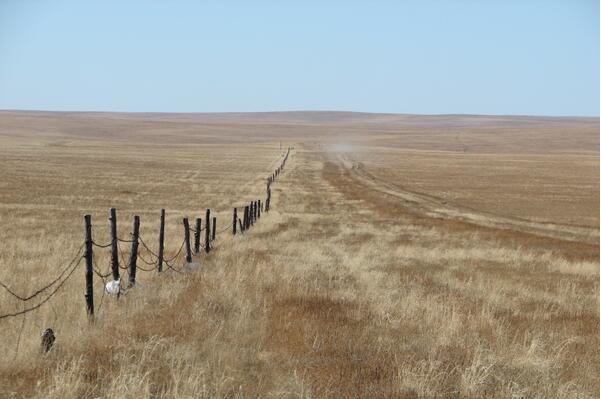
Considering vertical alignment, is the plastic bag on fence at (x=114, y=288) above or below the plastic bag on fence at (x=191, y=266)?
above

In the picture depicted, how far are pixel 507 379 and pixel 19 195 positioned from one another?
35.3 metres

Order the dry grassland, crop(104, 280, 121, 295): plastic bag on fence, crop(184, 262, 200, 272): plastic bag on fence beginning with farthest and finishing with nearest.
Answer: crop(184, 262, 200, 272): plastic bag on fence < crop(104, 280, 121, 295): plastic bag on fence < the dry grassland

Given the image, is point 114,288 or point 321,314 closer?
point 321,314

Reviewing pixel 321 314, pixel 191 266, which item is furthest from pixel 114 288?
pixel 191 266

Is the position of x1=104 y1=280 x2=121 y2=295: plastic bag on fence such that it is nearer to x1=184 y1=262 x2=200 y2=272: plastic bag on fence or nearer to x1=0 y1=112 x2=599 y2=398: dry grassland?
x1=0 y1=112 x2=599 y2=398: dry grassland

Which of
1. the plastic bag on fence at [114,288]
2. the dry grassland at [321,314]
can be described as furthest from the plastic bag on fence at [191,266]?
the plastic bag on fence at [114,288]

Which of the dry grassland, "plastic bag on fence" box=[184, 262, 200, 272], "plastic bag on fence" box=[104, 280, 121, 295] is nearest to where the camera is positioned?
the dry grassland

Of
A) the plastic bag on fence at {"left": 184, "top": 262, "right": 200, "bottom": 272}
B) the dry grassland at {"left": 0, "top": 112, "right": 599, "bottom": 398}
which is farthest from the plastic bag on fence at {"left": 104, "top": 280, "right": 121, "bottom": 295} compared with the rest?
the plastic bag on fence at {"left": 184, "top": 262, "right": 200, "bottom": 272}

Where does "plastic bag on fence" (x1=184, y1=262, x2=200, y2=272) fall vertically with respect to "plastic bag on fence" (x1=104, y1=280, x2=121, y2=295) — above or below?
below

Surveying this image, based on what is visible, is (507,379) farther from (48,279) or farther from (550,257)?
(550,257)

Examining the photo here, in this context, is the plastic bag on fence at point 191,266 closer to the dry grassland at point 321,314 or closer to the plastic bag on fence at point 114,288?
the dry grassland at point 321,314

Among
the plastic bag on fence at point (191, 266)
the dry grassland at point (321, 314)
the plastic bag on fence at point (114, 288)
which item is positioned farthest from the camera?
the plastic bag on fence at point (191, 266)

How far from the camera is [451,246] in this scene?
23.6 meters

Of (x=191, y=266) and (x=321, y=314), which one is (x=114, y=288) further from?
(x=191, y=266)
